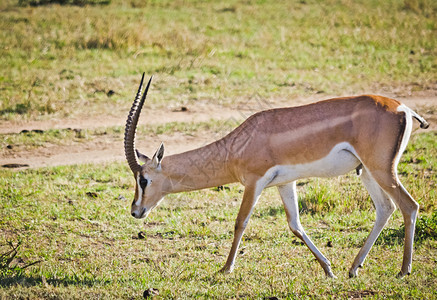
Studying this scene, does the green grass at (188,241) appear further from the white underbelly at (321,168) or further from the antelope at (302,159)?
the white underbelly at (321,168)

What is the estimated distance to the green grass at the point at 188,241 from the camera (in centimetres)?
515

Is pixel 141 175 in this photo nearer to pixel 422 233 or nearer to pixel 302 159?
pixel 302 159

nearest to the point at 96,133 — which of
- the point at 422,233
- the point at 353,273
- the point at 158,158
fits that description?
the point at 158,158

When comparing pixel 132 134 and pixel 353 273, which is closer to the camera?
pixel 353 273

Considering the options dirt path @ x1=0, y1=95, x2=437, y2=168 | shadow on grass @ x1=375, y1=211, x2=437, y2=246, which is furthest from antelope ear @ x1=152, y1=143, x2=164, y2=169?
dirt path @ x1=0, y1=95, x2=437, y2=168

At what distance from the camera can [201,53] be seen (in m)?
15.0

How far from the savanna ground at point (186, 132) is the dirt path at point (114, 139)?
0.04m

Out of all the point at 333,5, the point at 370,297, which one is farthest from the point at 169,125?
the point at 333,5

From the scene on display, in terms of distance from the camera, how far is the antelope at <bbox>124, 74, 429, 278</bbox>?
5.26 meters

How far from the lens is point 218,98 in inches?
484

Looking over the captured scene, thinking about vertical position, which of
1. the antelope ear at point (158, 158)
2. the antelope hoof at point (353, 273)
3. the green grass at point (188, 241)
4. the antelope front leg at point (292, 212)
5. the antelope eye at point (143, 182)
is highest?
the antelope ear at point (158, 158)

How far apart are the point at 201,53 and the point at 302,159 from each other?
32.6 feet

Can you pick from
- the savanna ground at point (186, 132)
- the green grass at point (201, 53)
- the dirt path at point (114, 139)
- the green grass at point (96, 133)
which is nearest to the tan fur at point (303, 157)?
the savanna ground at point (186, 132)

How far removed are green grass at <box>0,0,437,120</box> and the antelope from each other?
19.2ft
